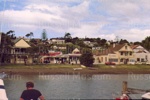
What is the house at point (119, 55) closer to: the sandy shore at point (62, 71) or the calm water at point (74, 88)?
the sandy shore at point (62, 71)

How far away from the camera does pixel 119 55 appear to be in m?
49.6

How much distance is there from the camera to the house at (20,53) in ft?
148

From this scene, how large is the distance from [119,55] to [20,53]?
13135mm

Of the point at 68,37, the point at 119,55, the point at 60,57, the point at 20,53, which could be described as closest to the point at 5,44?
the point at 20,53

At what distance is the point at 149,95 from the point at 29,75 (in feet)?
75.5

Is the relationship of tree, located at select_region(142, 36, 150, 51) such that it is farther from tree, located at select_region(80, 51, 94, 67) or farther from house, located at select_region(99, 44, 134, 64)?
tree, located at select_region(80, 51, 94, 67)

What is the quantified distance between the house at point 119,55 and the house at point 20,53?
9.90 meters

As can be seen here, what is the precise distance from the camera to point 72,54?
49.8 metres

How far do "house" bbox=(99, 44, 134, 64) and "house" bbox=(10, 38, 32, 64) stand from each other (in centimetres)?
990

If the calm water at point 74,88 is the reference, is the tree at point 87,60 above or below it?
above

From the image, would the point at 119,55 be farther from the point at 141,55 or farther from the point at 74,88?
the point at 74,88

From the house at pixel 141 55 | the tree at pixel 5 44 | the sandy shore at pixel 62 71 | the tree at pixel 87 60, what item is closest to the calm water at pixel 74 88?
the sandy shore at pixel 62 71

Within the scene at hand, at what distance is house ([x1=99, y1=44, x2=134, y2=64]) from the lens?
49438mm

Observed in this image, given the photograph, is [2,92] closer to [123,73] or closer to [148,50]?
[123,73]
